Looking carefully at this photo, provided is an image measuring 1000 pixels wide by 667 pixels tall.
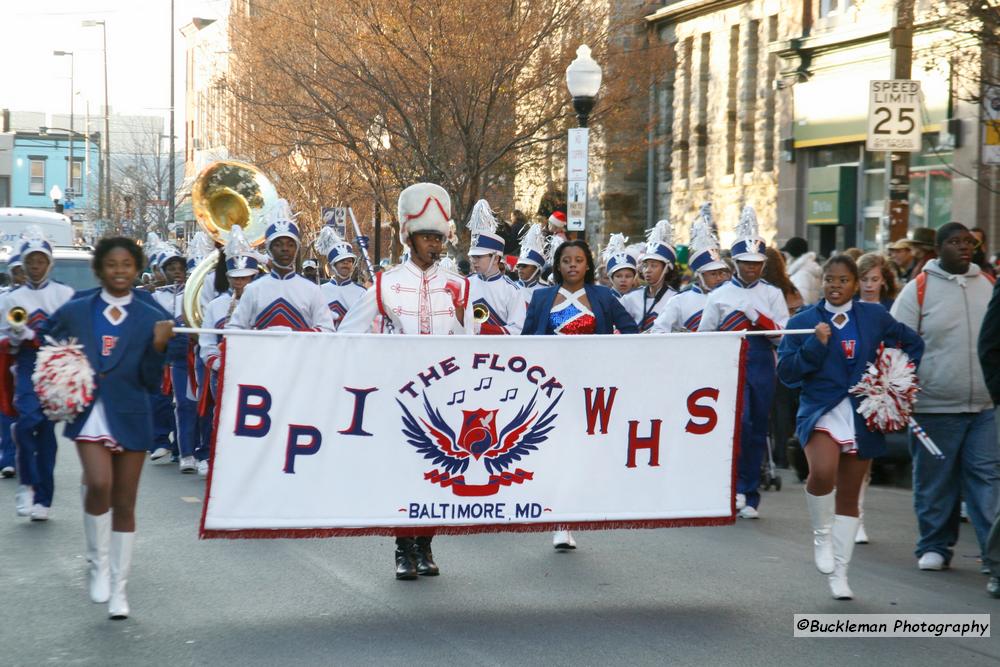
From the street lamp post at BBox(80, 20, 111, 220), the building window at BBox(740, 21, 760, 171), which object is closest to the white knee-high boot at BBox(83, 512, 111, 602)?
the building window at BBox(740, 21, 760, 171)

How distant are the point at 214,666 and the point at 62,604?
5.21ft

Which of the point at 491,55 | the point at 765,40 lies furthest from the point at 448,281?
the point at 765,40

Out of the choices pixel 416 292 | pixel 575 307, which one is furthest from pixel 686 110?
pixel 416 292

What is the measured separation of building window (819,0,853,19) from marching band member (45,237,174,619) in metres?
20.2

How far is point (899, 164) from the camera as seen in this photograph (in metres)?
13.8

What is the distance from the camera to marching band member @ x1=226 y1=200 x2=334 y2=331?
10.5 meters

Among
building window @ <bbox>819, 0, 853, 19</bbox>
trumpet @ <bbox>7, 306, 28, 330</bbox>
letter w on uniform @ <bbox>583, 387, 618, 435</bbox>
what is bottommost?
letter w on uniform @ <bbox>583, 387, 618, 435</bbox>

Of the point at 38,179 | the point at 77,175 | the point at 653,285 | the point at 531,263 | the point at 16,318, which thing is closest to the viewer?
the point at 16,318

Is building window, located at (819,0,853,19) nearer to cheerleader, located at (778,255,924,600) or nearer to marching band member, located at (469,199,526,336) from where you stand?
marching band member, located at (469,199,526,336)

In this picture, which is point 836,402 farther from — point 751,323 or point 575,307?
point 751,323

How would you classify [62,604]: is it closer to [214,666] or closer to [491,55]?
[214,666]

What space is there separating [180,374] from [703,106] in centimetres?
1940

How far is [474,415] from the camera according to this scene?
730cm

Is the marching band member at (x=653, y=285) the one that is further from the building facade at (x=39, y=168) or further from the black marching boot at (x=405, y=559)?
the building facade at (x=39, y=168)
